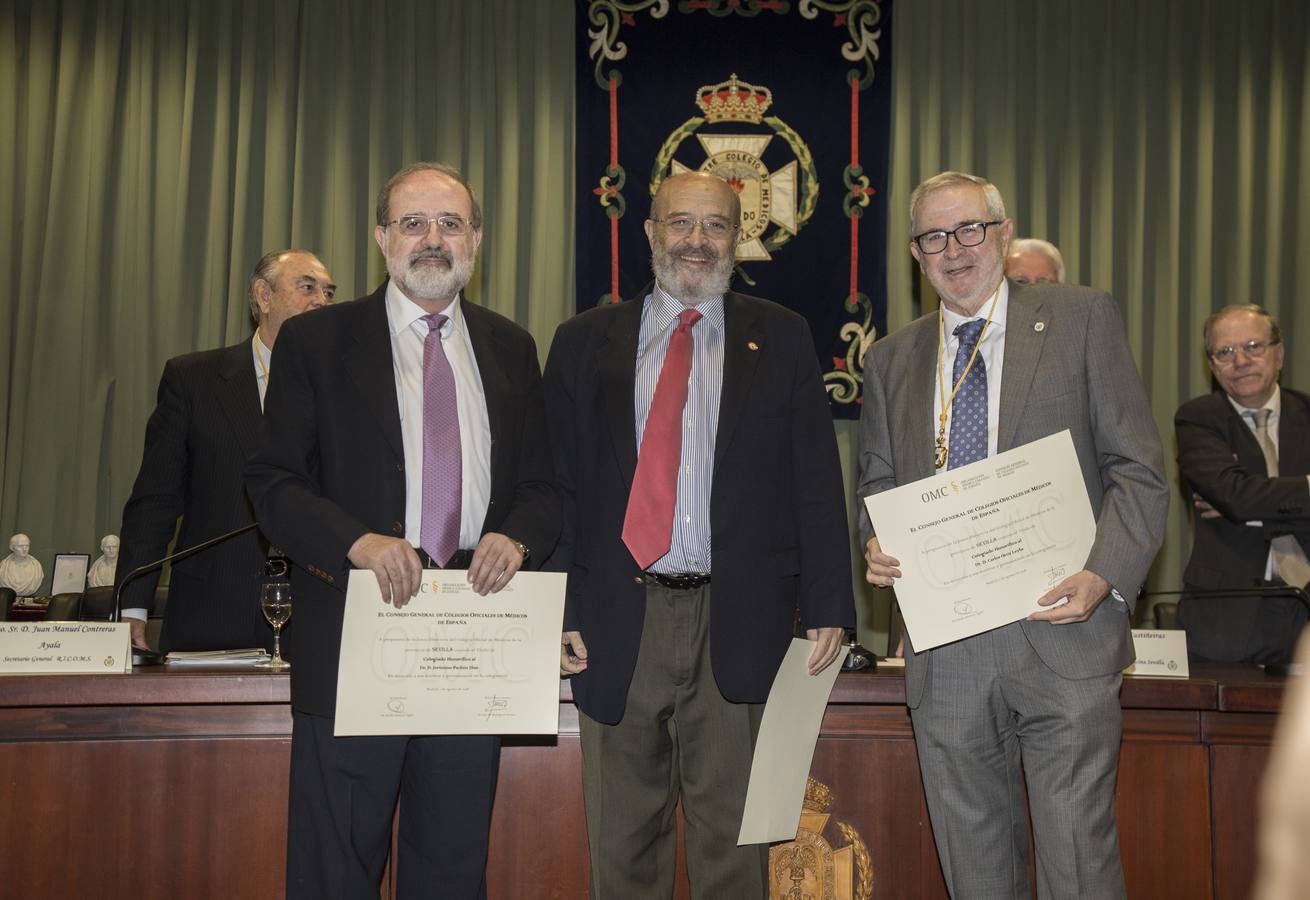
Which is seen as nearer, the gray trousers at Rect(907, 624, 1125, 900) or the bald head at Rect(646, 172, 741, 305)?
the gray trousers at Rect(907, 624, 1125, 900)

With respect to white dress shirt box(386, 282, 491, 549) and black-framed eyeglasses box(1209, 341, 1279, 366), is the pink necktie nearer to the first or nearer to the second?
white dress shirt box(386, 282, 491, 549)

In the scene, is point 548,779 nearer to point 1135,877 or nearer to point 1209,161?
point 1135,877

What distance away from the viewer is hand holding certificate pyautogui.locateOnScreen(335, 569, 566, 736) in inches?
93.2

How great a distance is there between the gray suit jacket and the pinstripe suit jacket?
2061mm

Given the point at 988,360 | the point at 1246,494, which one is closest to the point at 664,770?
the point at 988,360

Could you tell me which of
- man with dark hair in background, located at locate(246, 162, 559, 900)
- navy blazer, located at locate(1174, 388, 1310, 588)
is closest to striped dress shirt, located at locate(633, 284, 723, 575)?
man with dark hair in background, located at locate(246, 162, 559, 900)

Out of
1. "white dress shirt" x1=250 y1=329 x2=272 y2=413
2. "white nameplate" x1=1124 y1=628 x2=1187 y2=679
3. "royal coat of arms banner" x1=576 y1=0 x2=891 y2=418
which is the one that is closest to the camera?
"white nameplate" x1=1124 y1=628 x2=1187 y2=679

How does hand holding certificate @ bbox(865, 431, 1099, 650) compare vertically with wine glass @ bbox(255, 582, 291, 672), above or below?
above

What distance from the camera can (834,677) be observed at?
108 inches

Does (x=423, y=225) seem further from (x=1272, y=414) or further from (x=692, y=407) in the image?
(x=1272, y=414)

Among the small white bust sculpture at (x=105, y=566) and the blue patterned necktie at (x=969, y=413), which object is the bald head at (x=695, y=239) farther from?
Result: the small white bust sculpture at (x=105, y=566)

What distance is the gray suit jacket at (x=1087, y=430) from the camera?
2438mm

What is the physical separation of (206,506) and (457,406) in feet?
4.75

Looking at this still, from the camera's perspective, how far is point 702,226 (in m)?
2.81
